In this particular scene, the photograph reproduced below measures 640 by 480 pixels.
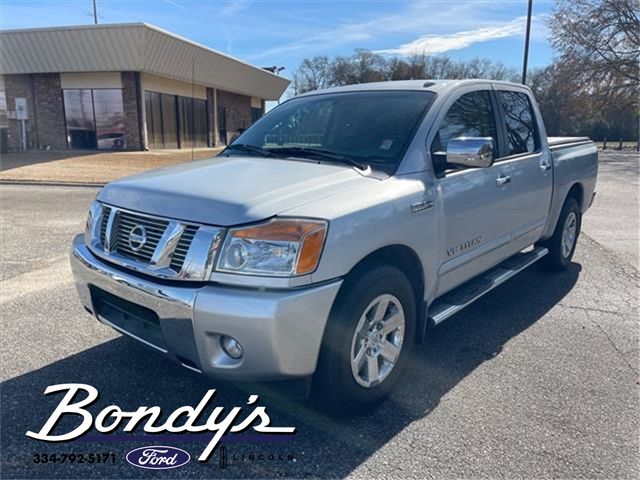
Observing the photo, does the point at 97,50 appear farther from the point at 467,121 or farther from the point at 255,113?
the point at 467,121

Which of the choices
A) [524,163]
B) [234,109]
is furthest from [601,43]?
[524,163]

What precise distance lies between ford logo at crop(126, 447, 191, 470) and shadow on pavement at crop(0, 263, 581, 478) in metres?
0.04

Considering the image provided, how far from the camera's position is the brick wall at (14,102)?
24352 mm

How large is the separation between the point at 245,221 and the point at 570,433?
2.11 metres

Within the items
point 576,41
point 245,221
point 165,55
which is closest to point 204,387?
point 245,221

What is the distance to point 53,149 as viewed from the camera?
2462 centimetres

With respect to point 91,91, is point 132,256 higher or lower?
lower

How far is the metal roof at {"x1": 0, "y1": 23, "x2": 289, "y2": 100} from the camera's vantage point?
2138cm

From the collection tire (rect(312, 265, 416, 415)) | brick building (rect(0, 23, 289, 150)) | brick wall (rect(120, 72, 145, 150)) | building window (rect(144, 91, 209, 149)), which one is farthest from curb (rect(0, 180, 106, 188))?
tire (rect(312, 265, 416, 415))

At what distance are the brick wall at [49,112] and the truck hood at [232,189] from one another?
24.5m

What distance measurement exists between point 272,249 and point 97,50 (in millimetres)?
23365

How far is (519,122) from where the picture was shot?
15.0ft

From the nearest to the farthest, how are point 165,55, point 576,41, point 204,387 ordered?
point 204,387 → point 165,55 → point 576,41

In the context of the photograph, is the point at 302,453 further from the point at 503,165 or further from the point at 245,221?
the point at 503,165
